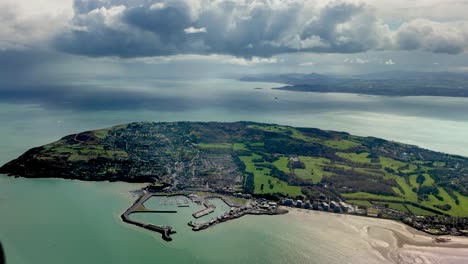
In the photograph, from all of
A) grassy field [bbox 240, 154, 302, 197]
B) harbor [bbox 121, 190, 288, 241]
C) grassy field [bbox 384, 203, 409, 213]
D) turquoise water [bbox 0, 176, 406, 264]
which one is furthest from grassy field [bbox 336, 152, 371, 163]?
turquoise water [bbox 0, 176, 406, 264]

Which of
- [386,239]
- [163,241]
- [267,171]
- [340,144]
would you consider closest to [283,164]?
[267,171]

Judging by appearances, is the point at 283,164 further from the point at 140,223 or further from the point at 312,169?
→ the point at 140,223

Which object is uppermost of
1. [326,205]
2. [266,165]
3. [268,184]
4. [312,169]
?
[266,165]

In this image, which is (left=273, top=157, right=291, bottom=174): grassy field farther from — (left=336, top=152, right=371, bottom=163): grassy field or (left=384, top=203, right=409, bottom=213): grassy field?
(left=384, top=203, right=409, bottom=213): grassy field

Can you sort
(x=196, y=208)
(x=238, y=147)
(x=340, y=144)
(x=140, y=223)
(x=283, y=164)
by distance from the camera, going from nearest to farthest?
(x=140, y=223) < (x=196, y=208) < (x=283, y=164) < (x=238, y=147) < (x=340, y=144)

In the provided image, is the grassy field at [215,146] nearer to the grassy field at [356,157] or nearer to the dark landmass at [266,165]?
the dark landmass at [266,165]

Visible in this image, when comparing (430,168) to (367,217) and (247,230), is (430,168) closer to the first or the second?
(367,217)
